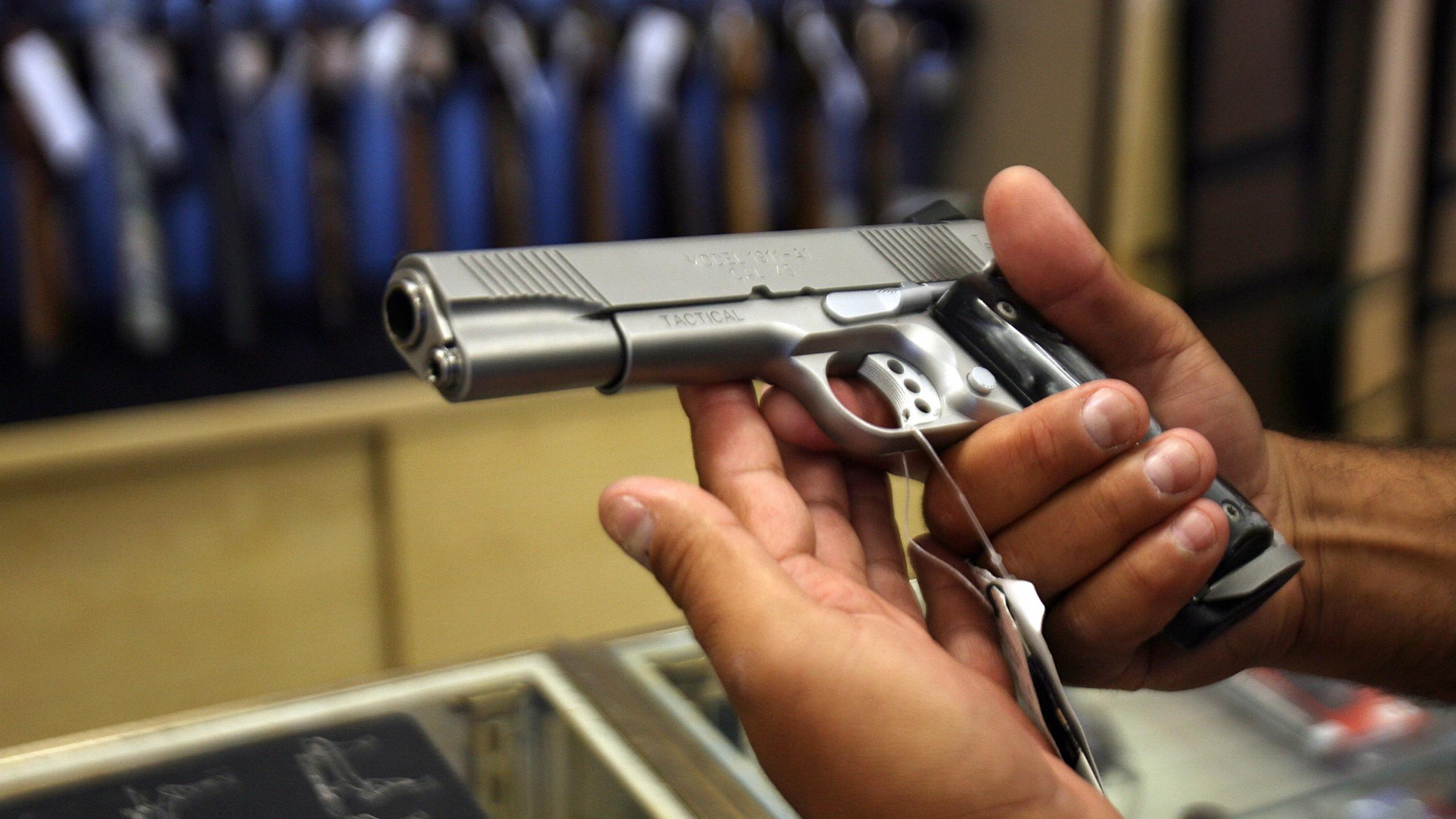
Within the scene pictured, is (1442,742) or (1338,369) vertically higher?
(1442,742)

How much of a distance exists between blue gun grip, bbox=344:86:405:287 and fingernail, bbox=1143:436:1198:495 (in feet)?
4.39

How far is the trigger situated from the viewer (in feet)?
2.15

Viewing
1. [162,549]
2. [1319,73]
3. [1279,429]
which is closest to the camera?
[1279,429]

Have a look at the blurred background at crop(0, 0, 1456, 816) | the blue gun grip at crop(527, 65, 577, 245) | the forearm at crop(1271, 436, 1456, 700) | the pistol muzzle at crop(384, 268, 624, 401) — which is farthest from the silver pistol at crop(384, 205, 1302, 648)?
the blue gun grip at crop(527, 65, 577, 245)

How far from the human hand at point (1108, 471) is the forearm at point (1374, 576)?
0.05 ft

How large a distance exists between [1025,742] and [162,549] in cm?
132

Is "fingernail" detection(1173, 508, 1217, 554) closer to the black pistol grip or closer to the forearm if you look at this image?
the black pistol grip

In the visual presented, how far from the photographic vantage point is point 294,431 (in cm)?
152

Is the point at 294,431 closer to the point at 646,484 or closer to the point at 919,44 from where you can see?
the point at 646,484

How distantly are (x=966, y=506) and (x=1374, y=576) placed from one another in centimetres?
35

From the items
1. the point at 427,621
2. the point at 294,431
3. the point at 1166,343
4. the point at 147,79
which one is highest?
→ the point at 147,79

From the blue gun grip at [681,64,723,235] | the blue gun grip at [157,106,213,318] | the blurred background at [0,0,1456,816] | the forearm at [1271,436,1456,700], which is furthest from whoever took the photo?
the blue gun grip at [681,64,723,235]

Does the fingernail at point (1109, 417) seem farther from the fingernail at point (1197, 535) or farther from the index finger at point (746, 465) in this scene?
the index finger at point (746, 465)

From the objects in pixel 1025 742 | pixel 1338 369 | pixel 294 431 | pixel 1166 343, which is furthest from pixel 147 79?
pixel 1338 369
